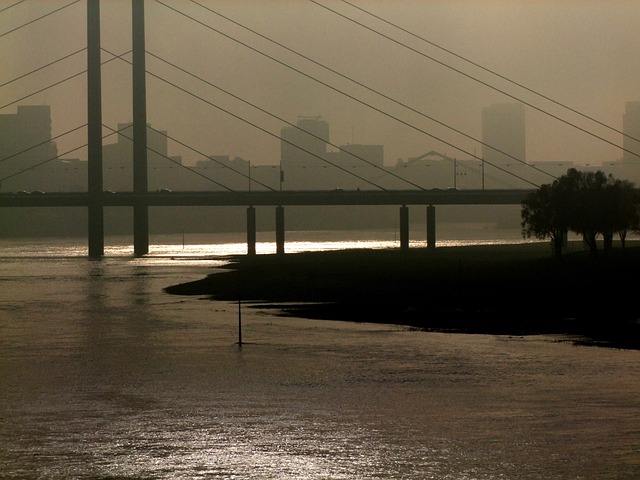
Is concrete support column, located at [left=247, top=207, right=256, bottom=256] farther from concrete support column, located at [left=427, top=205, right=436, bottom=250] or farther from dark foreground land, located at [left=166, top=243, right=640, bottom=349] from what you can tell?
dark foreground land, located at [left=166, top=243, right=640, bottom=349]

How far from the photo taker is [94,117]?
442 ft

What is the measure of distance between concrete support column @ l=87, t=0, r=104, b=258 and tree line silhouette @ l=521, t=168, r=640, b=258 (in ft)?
186

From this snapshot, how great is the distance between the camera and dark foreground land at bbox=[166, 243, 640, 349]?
4191 centimetres

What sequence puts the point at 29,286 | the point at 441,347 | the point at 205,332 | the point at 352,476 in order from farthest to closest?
the point at 29,286 → the point at 205,332 → the point at 441,347 → the point at 352,476

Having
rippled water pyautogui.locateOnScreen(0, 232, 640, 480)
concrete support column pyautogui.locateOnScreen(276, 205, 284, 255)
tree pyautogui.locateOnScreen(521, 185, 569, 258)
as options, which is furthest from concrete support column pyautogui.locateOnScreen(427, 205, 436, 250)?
rippled water pyautogui.locateOnScreen(0, 232, 640, 480)

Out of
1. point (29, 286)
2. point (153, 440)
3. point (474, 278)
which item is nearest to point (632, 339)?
point (153, 440)

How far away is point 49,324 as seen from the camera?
48125 mm

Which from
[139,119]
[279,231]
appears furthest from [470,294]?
[279,231]

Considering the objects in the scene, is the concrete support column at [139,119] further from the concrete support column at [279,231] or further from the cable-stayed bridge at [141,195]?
the concrete support column at [279,231]

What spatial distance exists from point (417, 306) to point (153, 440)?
28507mm

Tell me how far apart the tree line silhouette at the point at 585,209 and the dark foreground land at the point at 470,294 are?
5.23 m

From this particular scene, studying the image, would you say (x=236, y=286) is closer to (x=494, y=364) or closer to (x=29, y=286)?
(x=29, y=286)

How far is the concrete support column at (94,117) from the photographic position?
134375 millimetres

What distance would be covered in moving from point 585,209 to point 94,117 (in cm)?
6393
